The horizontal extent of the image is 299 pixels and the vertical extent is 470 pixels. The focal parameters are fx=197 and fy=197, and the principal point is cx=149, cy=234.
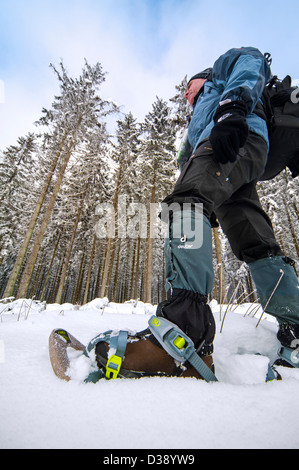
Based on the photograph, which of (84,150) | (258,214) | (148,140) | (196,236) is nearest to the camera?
(196,236)

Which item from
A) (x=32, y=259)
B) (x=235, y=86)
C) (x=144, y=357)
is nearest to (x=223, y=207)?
(x=235, y=86)

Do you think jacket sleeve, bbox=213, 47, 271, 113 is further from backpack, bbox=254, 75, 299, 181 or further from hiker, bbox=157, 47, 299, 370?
backpack, bbox=254, 75, 299, 181

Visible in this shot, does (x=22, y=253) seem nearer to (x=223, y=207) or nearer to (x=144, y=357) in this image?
(x=223, y=207)

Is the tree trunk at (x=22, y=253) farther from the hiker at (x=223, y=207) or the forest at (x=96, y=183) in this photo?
the hiker at (x=223, y=207)

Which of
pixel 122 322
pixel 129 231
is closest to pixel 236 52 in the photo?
pixel 122 322

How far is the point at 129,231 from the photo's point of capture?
1862cm

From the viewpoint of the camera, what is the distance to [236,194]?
1.78 metres

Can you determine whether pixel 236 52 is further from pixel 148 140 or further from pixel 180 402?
pixel 148 140

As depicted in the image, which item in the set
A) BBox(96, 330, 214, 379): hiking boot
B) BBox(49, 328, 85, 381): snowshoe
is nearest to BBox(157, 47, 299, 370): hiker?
BBox(96, 330, 214, 379): hiking boot

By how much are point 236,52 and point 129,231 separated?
17.3 m

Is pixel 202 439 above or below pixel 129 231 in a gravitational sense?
below

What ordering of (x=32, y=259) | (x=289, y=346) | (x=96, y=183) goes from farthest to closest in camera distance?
(x=96, y=183)
(x=32, y=259)
(x=289, y=346)

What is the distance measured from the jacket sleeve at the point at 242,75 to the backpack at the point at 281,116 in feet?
0.52

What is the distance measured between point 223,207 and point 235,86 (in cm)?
92
